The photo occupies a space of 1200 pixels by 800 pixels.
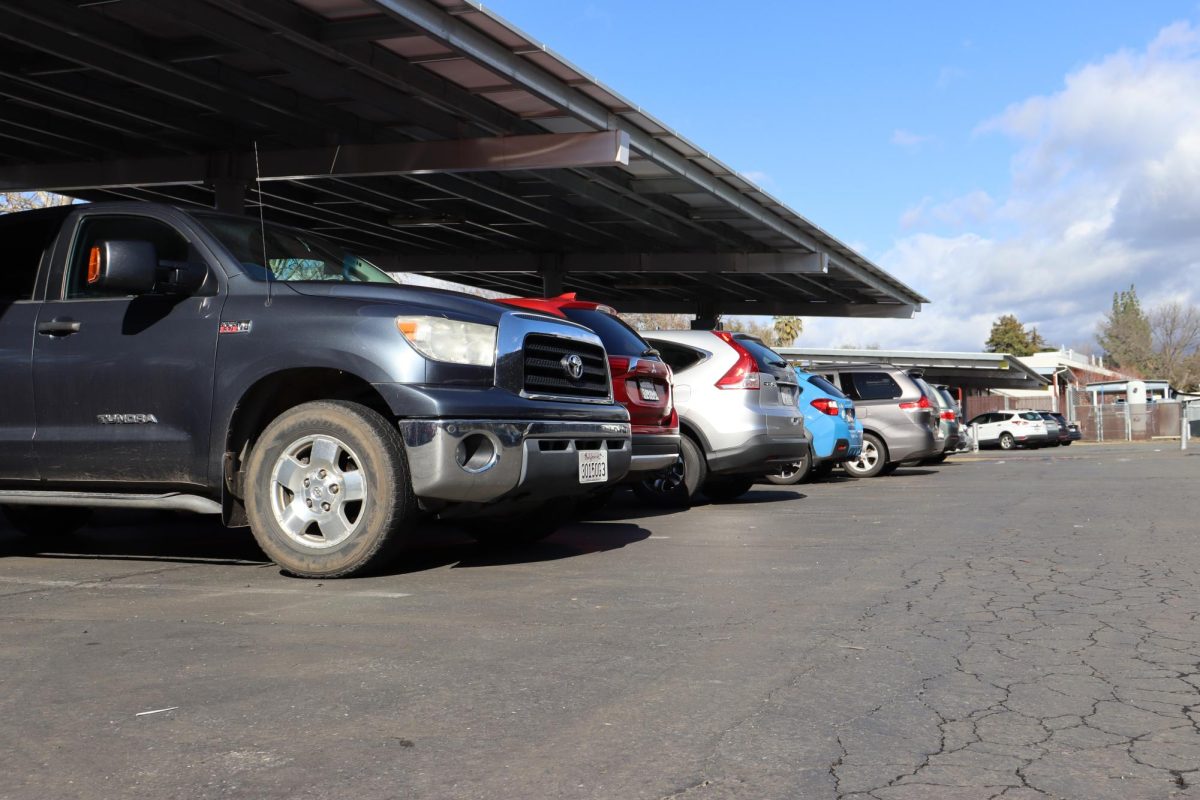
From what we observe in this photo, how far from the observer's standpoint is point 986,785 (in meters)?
3.01

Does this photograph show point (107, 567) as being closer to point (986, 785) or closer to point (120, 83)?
point (986, 785)

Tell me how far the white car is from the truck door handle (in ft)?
135

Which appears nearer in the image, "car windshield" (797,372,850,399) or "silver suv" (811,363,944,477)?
"car windshield" (797,372,850,399)

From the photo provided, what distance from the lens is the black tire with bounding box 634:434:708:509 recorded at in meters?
11.0

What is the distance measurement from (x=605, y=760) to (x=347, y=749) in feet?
2.28

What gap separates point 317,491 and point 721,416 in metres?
5.43

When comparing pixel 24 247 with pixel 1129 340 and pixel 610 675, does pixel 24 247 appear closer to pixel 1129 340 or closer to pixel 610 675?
pixel 610 675

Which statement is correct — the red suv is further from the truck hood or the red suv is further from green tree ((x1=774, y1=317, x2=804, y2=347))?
green tree ((x1=774, y1=317, x2=804, y2=347))

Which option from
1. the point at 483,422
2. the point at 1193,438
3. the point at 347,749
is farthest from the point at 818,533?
the point at 1193,438

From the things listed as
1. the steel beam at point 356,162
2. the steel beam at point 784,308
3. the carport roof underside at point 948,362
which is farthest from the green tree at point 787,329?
the steel beam at point 356,162

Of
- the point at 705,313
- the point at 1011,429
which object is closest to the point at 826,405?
the point at 705,313

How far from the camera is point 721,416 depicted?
36.2ft

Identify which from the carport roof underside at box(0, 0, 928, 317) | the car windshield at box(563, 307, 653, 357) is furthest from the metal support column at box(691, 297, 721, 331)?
the car windshield at box(563, 307, 653, 357)

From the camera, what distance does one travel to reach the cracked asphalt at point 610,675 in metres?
3.09
